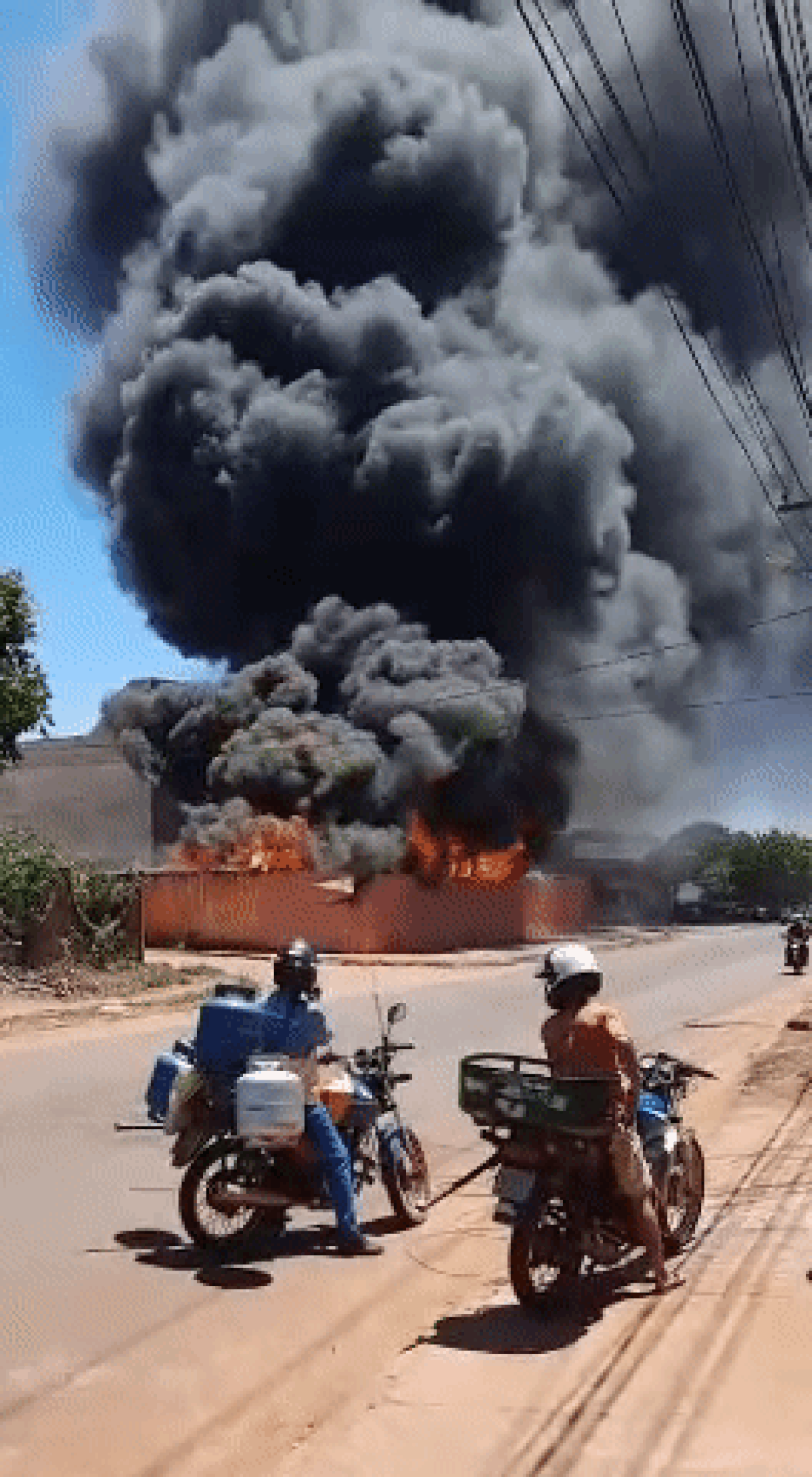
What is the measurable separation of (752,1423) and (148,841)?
49401mm

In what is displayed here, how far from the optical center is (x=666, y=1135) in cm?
712

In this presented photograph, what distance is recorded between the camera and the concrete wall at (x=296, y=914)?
40031 mm

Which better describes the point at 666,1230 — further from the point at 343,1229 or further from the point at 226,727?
the point at 226,727

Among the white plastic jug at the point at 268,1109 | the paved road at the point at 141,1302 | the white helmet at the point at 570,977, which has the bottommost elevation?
the paved road at the point at 141,1302

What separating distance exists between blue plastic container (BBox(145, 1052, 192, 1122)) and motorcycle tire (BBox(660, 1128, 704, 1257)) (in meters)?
2.40

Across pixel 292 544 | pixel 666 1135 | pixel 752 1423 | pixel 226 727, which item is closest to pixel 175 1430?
pixel 752 1423

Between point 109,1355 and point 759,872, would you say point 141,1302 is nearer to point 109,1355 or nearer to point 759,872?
point 109,1355

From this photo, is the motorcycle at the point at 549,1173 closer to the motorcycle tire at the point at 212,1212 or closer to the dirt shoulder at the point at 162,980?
the motorcycle tire at the point at 212,1212

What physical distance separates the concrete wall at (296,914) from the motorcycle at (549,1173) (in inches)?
1291

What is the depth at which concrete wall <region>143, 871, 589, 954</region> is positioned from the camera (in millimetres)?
40031

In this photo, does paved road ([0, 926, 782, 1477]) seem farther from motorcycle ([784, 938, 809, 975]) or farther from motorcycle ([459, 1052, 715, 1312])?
motorcycle ([784, 938, 809, 975])

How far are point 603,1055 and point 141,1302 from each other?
2.13 meters

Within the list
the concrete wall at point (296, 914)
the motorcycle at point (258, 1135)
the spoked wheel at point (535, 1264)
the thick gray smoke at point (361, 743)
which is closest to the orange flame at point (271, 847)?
the thick gray smoke at point (361, 743)

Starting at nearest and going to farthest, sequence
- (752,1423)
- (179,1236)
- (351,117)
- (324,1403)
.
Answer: (752,1423)
(324,1403)
(179,1236)
(351,117)
